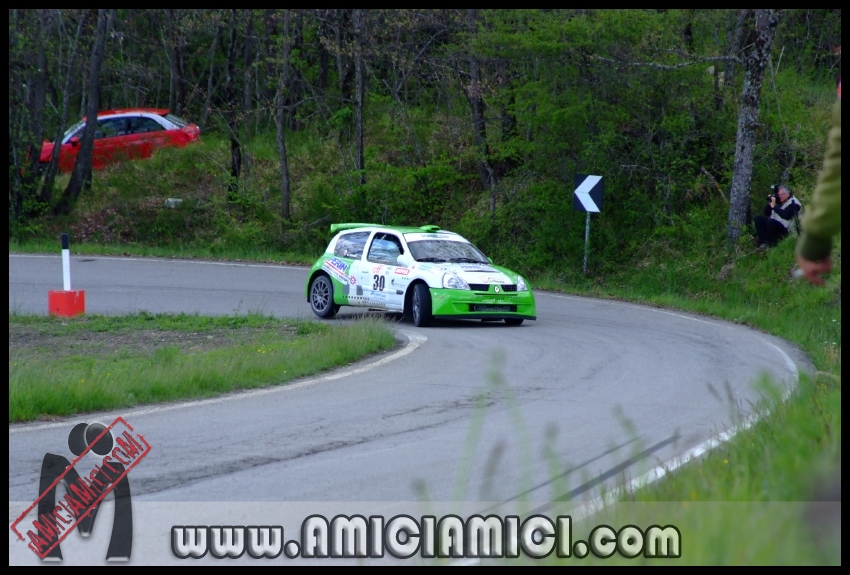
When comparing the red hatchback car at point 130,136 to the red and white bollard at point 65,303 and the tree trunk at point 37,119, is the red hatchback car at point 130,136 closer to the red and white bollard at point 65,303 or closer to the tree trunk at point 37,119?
the tree trunk at point 37,119

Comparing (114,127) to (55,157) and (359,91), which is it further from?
(359,91)

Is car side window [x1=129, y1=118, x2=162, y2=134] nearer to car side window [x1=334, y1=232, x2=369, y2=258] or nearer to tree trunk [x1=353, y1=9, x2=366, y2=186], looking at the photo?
tree trunk [x1=353, y1=9, x2=366, y2=186]

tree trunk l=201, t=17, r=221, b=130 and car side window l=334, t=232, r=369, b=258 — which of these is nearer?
car side window l=334, t=232, r=369, b=258

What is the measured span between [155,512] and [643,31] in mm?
22003

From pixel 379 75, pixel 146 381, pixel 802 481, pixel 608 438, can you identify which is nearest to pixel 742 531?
pixel 802 481

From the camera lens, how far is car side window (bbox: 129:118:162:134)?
35938 millimetres

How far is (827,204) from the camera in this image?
11.1 ft

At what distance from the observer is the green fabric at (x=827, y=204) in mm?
3361

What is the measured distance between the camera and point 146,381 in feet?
31.8

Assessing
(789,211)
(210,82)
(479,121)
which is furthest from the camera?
(210,82)

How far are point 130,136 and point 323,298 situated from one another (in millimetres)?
20778

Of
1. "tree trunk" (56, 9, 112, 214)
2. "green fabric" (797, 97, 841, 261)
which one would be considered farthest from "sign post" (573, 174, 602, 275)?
"green fabric" (797, 97, 841, 261)

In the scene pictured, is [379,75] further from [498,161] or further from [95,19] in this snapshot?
[95,19]

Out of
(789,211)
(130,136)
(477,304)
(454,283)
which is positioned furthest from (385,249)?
(130,136)
